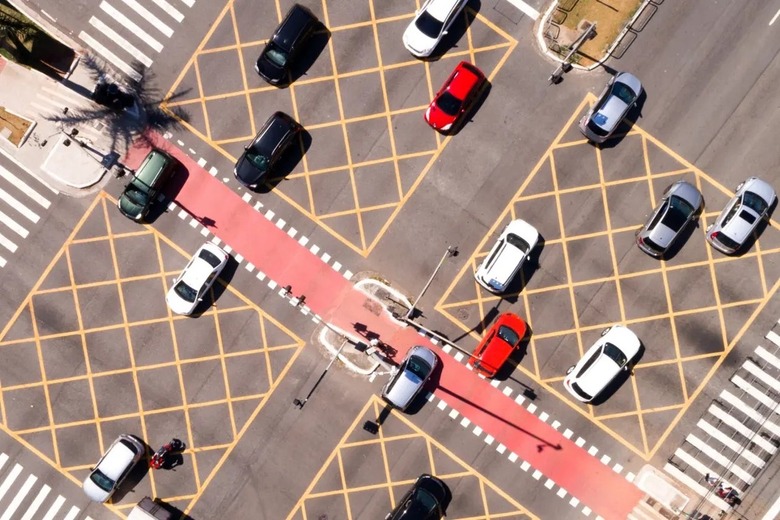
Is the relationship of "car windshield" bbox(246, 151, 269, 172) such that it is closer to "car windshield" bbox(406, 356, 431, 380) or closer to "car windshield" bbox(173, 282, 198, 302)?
"car windshield" bbox(173, 282, 198, 302)

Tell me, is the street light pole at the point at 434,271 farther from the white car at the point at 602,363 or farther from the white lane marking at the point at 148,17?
the white lane marking at the point at 148,17

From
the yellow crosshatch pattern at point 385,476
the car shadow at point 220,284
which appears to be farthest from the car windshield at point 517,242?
the car shadow at point 220,284

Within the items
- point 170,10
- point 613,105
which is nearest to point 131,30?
point 170,10

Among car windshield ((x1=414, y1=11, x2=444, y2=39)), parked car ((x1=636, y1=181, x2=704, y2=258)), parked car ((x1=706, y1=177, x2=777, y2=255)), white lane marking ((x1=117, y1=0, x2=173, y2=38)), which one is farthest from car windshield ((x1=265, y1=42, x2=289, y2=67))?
parked car ((x1=706, y1=177, x2=777, y2=255))

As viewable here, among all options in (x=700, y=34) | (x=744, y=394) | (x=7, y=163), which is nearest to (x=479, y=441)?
(x=744, y=394)

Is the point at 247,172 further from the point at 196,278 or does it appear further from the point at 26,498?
the point at 26,498

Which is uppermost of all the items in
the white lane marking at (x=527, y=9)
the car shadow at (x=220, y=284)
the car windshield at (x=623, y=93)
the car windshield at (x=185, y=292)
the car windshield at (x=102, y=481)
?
the white lane marking at (x=527, y=9)

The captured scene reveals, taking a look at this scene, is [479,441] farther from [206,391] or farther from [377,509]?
[206,391]
